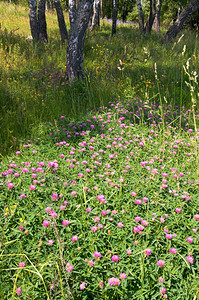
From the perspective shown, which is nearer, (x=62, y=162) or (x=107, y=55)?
(x=62, y=162)

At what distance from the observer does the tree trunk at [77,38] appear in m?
5.67

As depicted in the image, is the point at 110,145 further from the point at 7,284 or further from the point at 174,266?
the point at 7,284

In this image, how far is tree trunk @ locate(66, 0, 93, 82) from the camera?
5.67 m

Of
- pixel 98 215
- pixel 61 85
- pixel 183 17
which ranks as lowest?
pixel 98 215

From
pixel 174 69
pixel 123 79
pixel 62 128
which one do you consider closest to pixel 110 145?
pixel 62 128

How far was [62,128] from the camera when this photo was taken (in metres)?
3.95

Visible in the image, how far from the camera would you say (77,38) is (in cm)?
594

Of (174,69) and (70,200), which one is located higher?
(174,69)

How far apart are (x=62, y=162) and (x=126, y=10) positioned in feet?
165

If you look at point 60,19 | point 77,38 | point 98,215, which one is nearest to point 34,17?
point 60,19

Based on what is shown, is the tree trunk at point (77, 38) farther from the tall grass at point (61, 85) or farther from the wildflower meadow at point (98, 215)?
the wildflower meadow at point (98, 215)

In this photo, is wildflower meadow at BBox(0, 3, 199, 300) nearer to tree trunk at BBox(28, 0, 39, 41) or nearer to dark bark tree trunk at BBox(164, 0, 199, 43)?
tree trunk at BBox(28, 0, 39, 41)

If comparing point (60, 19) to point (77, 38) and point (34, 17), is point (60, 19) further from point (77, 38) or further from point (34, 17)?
point (77, 38)

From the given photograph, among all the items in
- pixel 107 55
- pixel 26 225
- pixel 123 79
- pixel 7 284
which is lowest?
pixel 7 284
